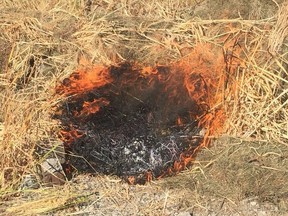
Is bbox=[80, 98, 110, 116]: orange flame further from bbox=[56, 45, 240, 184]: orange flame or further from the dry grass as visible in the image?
the dry grass

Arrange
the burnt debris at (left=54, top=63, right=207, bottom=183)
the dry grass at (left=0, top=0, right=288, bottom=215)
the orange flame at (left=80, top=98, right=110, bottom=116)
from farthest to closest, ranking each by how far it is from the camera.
Answer: the orange flame at (left=80, top=98, right=110, bottom=116) < the burnt debris at (left=54, top=63, right=207, bottom=183) < the dry grass at (left=0, top=0, right=288, bottom=215)

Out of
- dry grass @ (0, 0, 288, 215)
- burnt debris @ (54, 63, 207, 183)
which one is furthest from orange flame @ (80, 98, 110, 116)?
dry grass @ (0, 0, 288, 215)

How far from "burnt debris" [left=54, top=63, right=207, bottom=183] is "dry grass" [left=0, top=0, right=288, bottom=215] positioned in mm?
208

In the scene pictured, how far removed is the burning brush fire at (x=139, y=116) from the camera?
493 cm

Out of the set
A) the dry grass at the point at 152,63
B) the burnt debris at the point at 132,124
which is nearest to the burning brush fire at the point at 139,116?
the burnt debris at the point at 132,124

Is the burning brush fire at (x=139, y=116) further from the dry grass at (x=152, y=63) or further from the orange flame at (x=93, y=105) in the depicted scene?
the dry grass at (x=152, y=63)

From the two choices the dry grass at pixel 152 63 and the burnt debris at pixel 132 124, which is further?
the burnt debris at pixel 132 124

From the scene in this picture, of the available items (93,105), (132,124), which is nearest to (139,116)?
(132,124)

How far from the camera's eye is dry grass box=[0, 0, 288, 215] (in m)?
4.49

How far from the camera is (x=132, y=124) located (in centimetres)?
531

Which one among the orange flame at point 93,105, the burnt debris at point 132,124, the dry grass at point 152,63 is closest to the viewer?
the dry grass at point 152,63

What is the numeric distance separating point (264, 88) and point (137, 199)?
5.57 ft

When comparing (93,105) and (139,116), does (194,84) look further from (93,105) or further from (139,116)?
(93,105)

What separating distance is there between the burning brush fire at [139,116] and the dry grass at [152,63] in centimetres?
17
